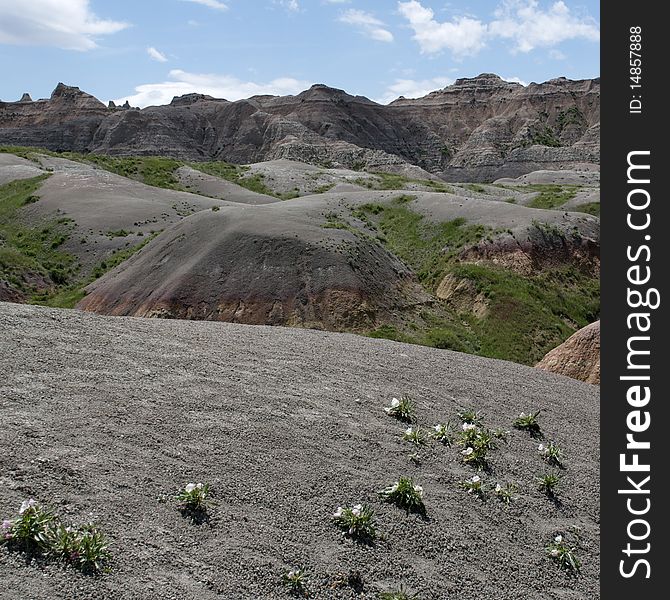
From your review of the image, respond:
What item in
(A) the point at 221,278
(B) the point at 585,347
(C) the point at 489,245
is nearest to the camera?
(B) the point at 585,347

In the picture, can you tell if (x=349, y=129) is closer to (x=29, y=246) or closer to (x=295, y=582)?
(x=29, y=246)

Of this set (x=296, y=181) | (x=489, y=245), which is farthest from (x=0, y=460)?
(x=296, y=181)

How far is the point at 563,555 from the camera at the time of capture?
8156 mm

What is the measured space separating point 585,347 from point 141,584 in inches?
572

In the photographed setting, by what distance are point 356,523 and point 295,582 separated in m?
1.20

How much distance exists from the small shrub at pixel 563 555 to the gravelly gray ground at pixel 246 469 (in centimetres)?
12

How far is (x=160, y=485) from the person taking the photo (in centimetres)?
729

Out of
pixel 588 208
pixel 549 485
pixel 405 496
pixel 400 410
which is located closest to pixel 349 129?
pixel 588 208

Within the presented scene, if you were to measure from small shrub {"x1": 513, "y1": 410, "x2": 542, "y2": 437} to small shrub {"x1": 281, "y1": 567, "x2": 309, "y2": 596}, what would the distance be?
611cm

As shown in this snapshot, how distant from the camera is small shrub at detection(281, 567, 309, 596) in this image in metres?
6.49

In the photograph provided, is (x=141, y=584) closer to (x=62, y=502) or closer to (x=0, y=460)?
(x=62, y=502)

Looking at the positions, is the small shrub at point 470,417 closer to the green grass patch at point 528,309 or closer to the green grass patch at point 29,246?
the green grass patch at point 528,309

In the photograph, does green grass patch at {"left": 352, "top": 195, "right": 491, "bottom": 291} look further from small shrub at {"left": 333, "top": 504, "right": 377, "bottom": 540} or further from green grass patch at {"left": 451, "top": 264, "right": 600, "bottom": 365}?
small shrub at {"left": 333, "top": 504, "right": 377, "bottom": 540}

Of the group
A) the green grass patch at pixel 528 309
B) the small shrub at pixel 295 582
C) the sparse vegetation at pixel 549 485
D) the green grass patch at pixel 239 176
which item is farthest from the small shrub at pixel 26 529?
the green grass patch at pixel 239 176
